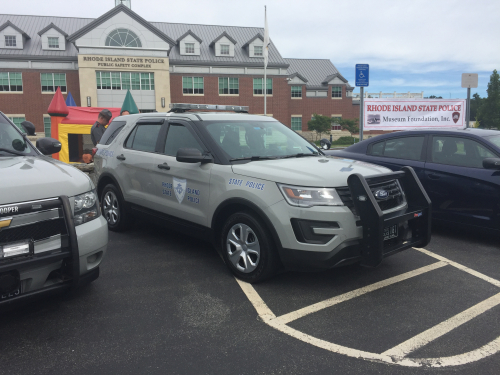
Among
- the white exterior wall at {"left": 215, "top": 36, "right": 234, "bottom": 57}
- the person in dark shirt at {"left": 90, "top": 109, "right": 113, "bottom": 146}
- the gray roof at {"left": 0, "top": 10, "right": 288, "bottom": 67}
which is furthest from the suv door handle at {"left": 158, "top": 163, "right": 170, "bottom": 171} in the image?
the white exterior wall at {"left": 215, "top": 36, "right": 234, "bottom": 57}

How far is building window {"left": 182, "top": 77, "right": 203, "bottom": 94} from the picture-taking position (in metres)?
41.3

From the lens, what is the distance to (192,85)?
136 feet

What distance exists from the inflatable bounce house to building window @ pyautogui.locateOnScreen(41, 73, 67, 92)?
26.1m

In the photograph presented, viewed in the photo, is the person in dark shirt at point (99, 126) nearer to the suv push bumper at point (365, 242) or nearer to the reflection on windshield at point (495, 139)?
the suv push bumper at point (365, 242)

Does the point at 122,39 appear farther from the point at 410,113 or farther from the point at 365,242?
the point at 365,242

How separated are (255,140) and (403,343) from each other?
274 cm

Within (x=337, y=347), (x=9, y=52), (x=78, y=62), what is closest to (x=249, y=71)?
(x=78, y=62)

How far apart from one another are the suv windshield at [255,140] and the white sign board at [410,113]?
7226mm

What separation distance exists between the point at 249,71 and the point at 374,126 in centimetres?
3255

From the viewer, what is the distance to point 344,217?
3.77 metres

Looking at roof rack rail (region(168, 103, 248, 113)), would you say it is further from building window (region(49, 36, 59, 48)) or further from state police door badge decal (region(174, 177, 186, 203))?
building window (region(49, 36, 59, 48))

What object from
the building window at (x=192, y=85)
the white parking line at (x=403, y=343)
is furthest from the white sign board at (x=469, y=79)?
the building window at (x=192, y=85)

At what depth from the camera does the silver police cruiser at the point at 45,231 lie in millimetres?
2973

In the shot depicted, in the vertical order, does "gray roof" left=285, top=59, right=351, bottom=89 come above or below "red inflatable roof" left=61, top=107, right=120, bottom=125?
above
